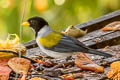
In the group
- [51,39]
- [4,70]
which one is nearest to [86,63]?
[51,39]

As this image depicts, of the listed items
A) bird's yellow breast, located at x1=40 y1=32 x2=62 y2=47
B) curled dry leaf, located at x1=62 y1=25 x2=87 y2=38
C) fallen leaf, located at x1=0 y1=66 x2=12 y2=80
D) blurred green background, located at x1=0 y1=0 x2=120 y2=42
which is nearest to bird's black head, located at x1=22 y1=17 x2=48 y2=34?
bird's yellow breast, located at x1=40 y1=32 x2=62 y2=47

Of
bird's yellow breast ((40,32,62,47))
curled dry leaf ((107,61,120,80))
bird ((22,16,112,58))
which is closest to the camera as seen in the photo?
curled dry leaf ((107,61,120,80))

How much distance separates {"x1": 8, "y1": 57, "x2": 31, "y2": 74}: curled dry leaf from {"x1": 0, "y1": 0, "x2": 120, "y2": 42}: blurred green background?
3795 mm

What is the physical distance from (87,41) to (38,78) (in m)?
1.91

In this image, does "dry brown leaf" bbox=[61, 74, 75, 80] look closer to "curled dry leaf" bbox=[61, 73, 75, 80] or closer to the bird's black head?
"curled dry leaf" bbox=[61, 73, 75, 80]

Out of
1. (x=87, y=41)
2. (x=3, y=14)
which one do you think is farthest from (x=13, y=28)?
(x=87, y=41)

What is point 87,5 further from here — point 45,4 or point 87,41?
point 87,41

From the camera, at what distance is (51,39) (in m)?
5.12

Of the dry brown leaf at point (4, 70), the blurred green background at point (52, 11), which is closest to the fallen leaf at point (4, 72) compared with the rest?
the dry brown leaf at point (4, 70)

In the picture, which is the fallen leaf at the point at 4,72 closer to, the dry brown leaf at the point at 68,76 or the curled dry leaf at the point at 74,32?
the dry brown leaf at the point at 68,76

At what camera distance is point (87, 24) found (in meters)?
7.16

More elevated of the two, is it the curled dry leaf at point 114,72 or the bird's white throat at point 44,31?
the bird's white throat at point 44,31

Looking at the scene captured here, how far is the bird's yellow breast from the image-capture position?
5.09 m

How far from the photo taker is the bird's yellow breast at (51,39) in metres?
5.09
